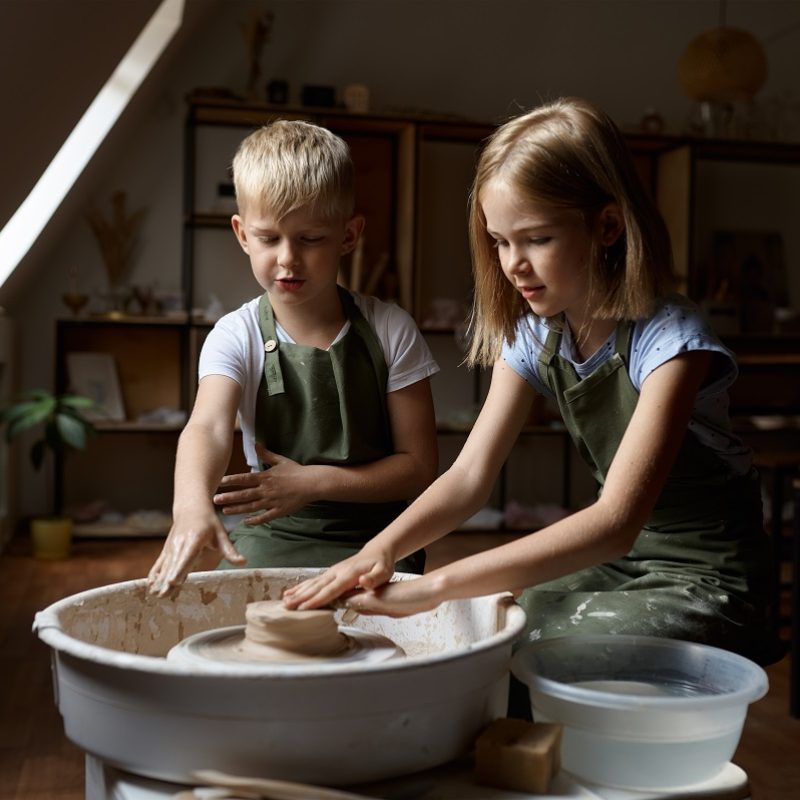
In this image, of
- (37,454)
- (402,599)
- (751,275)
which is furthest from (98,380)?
(402,599)

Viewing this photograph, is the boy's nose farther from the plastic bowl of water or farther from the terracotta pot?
the terracotta pot

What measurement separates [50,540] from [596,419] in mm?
3859

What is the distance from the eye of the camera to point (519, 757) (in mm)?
936

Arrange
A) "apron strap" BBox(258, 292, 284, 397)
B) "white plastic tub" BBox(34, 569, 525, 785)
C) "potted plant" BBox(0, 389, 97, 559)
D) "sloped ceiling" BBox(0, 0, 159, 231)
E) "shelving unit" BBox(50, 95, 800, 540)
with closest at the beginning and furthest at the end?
"white plastic tub" BBox(34, 569, 525, 785) < "apron strap" BBox(258, 292, 284, 397) < "sloped ceiling" BBox(0, 0, 159, 231) < "potted plant" BBox(0, 389, 97, 559) < "shelving unit" BBox(50, 95, 800, 540)

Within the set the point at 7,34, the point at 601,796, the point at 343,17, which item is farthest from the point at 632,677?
the point at 343,17

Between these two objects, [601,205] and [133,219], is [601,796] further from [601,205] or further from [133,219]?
[133,219]

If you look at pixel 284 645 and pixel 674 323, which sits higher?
pixel 674 323

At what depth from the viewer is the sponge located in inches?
36.8

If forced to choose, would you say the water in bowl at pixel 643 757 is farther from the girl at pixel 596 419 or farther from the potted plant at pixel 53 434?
the potted plant at pixel 53 434

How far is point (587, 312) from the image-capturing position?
4.53 ft

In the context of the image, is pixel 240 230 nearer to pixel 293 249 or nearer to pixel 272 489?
pixel 293 249

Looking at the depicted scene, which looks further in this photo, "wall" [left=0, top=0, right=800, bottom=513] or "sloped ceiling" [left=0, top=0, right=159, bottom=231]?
"wall" [left=0, top=0, right=800, bottom=513]

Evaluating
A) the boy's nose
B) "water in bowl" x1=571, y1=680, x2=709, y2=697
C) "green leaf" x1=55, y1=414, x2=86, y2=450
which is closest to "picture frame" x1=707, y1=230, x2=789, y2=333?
"green leaf" x1=55, y1=414, x2=86, y2=450

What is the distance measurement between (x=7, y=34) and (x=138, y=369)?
3575mm
